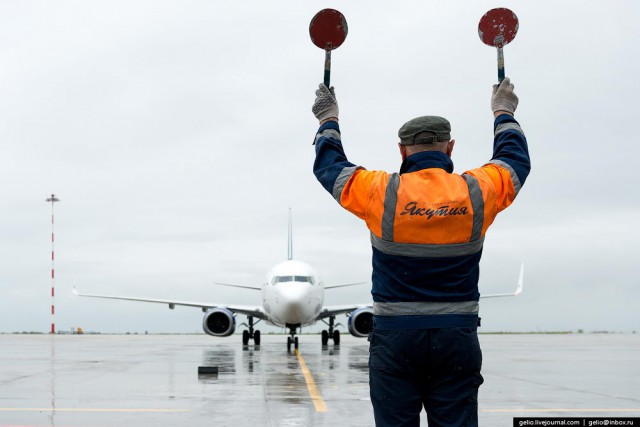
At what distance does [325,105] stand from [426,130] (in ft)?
1.72

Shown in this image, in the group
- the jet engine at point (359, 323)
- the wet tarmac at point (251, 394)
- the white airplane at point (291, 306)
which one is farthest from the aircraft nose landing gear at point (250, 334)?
the wet tarmac at point (251, 394)

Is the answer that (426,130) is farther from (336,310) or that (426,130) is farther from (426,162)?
(336,310)

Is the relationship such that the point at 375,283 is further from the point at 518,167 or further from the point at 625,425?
the point at 625,425

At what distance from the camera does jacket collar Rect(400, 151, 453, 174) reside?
3092 millimetres

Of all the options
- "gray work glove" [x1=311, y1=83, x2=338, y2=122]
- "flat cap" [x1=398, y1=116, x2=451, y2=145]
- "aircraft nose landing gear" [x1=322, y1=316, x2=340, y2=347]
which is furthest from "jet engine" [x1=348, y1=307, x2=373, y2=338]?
"flat cap" [x1=398, y1=116, x2=451, y2=145]

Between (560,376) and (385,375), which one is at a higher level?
(385,375)

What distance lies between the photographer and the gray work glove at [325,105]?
337cm

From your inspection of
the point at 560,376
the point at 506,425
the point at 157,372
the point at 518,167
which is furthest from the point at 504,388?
the point at 518,167

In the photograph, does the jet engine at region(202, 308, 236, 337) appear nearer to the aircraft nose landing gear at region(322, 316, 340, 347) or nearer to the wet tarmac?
the aircraft nose landing gear at region(322, 316, 340, 347)

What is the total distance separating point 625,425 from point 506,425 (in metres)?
1.11

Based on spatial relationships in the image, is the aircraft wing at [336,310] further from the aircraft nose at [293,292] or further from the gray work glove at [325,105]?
the gray work glove at [325,105]

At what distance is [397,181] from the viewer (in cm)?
297

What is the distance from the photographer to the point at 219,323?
25.1 m

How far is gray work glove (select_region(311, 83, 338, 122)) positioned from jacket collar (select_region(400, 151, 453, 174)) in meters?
0.45
